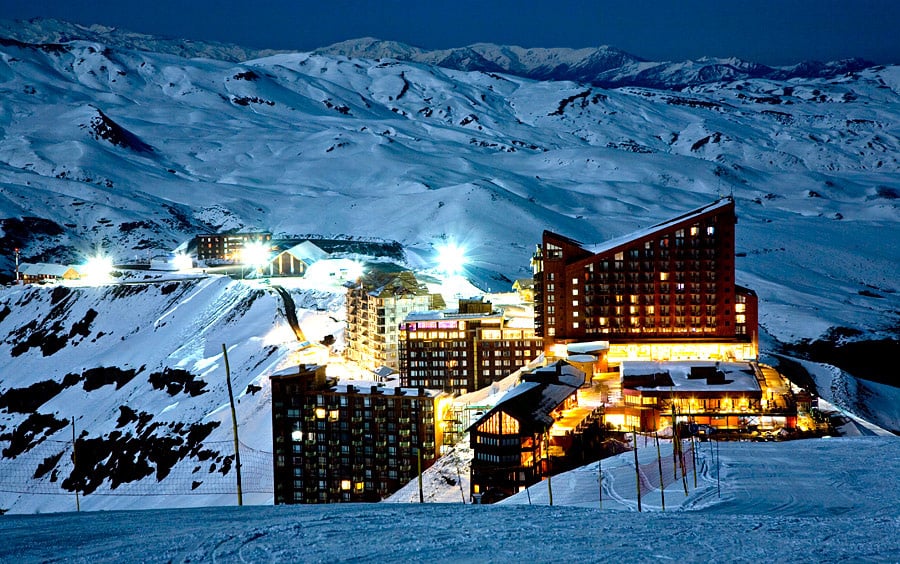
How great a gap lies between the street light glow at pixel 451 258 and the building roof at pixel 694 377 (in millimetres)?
47826

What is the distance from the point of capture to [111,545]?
1595 cm

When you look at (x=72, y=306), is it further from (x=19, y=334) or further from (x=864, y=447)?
(x=864, y=447)

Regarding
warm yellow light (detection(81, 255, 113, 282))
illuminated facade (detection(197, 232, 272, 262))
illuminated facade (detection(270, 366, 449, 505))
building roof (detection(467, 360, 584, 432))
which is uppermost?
illuminated facade (detection(197, 232, 272, 262))

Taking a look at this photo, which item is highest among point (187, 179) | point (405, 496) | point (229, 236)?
point (187, 179)

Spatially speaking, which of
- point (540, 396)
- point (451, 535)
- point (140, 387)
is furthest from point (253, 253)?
point (451, 535)

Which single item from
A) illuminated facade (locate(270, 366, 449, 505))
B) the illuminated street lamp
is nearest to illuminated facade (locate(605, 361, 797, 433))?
illuminated facade (locate(270, 366, 449, 505))

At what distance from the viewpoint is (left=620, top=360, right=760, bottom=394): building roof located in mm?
44375

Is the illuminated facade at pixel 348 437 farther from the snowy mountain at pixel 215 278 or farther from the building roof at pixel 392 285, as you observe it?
the building roof at pixel 392 285

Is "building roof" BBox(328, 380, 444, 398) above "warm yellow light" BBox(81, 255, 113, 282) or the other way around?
the other way around

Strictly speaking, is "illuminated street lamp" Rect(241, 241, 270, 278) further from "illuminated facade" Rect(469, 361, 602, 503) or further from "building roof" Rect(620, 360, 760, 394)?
"illuminated facade" Rect(469, 361, 602, 503)

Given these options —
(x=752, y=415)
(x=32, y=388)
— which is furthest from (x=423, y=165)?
(x=752, y=415)

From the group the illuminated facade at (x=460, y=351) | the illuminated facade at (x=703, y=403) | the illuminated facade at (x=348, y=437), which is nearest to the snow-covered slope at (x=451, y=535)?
the illuminated facade at (x=703, y=403)

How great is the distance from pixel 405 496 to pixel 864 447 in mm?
18419

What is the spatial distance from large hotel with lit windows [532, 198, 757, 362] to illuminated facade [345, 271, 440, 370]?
11031 mm
